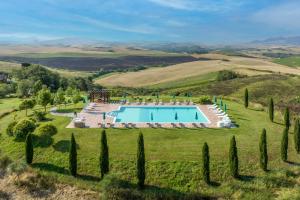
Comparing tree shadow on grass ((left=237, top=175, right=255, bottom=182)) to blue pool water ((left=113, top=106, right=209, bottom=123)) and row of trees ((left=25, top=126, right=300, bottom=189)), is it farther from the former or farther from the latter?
blue pool water ((left=113, top=106, right=209, bottom=123))

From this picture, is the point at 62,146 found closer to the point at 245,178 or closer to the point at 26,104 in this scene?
the point at 26,104

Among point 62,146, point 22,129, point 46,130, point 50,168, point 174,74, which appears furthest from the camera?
point 174,74

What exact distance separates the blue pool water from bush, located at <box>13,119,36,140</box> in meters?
9.76

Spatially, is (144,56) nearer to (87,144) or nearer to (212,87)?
(212,87)

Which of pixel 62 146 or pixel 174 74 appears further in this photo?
pixel 174 74

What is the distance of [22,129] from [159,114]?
55.1 ft

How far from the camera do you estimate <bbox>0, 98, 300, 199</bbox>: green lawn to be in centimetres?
2391

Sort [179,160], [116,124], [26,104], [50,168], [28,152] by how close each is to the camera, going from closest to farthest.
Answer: [50,168] < [179,160] < [28,152] < [116,124] < [26,104]

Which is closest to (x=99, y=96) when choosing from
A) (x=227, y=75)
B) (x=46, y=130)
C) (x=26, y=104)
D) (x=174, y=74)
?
(x=26, y=104)

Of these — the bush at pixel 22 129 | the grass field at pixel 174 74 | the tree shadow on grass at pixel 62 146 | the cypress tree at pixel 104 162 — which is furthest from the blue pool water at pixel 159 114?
the grass field at pixel 174 74

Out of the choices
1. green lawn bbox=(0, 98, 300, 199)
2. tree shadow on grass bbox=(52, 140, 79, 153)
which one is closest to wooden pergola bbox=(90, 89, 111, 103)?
green lawn bbox=(0, 98, 300, 199)

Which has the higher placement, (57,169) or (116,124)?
(116,124)

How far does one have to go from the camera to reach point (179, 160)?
26484mm

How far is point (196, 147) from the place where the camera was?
28797 millimetres
